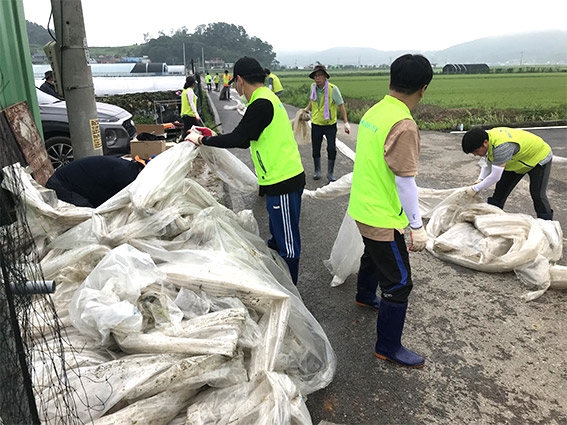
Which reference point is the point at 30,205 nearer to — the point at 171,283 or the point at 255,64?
the point at 171,283

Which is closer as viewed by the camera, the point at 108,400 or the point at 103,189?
the point at 108,400

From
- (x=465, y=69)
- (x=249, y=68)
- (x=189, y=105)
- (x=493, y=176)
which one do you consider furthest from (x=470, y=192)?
(x=465, y=69)

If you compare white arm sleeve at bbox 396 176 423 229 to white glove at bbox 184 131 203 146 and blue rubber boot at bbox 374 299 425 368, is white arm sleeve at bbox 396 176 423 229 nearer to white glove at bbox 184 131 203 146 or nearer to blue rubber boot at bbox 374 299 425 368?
blue rubber boot at bbox 374 299 425 368

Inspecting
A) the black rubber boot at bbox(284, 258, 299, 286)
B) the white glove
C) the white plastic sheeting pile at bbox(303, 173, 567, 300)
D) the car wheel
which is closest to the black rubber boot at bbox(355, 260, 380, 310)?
the white plastic sheeting pile at bbox(303, 173, 567, 300)

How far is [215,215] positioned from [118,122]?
5.67m

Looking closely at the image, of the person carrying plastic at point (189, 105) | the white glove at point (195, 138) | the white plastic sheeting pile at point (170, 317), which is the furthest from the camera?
the person carrying plastic at point (189, 105)

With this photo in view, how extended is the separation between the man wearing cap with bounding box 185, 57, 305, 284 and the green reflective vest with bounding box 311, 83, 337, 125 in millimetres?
3587

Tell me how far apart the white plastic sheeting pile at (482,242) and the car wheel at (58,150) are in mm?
4420

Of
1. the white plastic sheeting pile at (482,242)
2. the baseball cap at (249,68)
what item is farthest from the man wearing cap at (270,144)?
the white plastic sheeting pile at (482,242)

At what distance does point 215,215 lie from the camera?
3357mm

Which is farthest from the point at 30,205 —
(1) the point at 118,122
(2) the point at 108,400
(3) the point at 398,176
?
(1) the point at 118,122

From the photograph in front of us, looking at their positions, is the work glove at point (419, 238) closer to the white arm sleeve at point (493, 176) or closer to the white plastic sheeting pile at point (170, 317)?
the white plastic sheeting pile at point (170, 317)

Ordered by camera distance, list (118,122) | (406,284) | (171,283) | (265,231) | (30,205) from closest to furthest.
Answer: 1. (171,283)
2. (406,284)
3. (30,205)
4. (265,231)
5. (118,122)

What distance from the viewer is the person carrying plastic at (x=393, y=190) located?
2389mm
